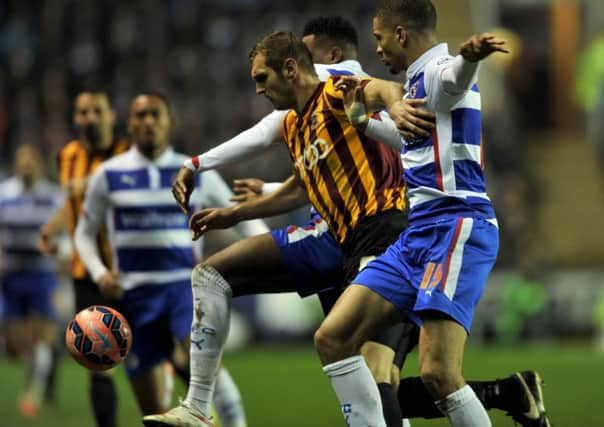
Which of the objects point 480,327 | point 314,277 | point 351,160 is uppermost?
point 351,160

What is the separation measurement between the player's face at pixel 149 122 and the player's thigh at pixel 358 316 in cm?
276

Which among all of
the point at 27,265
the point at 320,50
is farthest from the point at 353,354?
the point at 27,265

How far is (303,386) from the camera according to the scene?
12797 mm

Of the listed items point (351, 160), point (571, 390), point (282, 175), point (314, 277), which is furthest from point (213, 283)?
point (282, 175)

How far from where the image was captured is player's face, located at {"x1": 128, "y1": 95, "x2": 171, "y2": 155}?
7.95 meters

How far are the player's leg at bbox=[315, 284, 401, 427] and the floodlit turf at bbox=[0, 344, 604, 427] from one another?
2355 millimetres

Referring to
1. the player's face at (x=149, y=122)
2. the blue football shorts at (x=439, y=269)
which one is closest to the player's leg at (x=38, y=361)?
the player's face at (x=149, y=122)

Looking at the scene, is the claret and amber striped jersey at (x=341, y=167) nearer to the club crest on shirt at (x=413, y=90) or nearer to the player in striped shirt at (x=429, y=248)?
the player in striped shirt at (x=429, y=248)

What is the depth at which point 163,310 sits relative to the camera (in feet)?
25.6

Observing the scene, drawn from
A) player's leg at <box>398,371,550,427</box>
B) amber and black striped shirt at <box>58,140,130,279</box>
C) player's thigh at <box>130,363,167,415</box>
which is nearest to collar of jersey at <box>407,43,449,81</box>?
player's leg at <box>398,371,550,427</box>

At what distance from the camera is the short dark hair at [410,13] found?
18.5 ft

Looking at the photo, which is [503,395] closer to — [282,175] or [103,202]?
[103,202]

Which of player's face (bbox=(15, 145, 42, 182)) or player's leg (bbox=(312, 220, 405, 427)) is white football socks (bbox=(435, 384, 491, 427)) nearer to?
player's leg (bbox=(312, 220, 405, 427))

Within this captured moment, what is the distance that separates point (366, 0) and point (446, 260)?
686 inches
